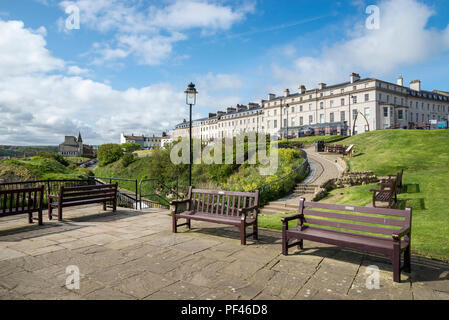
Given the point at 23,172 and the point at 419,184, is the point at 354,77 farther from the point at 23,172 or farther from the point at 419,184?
the point at 23,172

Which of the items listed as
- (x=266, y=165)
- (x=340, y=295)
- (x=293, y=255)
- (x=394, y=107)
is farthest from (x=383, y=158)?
(x=394, y=107)

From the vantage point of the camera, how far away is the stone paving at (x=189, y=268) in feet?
12.0

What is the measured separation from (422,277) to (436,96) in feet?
317

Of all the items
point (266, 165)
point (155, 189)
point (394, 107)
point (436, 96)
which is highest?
point (436, 96)

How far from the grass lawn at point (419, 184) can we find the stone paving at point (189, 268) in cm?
148

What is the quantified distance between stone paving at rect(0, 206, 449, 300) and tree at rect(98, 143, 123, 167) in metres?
42.3

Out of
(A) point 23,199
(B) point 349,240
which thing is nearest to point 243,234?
(B) point 349,240

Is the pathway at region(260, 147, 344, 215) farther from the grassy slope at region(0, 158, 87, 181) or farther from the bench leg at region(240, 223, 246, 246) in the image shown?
the grassy slope at region(0, 158, 87, 181)

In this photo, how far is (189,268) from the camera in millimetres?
4527

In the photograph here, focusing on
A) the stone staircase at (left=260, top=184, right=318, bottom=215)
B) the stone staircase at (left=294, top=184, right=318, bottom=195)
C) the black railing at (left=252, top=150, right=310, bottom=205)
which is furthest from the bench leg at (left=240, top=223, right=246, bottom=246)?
the stone staircase at (left=294, top=184, right=318, bottom=195)

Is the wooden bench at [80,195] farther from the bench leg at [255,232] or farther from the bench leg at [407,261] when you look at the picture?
the bench leg at [407,261]

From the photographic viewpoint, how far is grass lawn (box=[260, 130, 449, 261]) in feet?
20.4

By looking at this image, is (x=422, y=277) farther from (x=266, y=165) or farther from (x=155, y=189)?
(x=155, y=189)
